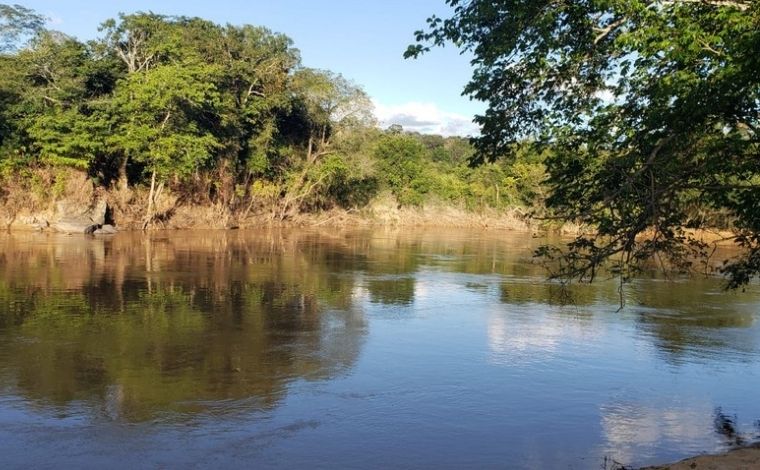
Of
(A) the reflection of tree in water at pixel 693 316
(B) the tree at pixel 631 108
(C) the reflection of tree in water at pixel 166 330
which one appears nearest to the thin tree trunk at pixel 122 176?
(C) the reflection of tree in water at pixel 166 330

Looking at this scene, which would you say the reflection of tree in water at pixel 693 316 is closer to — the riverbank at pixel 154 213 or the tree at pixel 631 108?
the tree at pixel 631 108

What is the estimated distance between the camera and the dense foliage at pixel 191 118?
1446 inches

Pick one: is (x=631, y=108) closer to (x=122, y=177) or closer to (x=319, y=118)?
(x=122, y=177)

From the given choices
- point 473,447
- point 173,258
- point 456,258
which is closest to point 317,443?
point 473,447

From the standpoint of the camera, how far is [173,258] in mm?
25672

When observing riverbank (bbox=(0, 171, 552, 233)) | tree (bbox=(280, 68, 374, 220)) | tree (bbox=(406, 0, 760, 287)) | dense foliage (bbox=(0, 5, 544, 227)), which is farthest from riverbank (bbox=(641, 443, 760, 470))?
tree (bbox=(280, 68, 374, 220))

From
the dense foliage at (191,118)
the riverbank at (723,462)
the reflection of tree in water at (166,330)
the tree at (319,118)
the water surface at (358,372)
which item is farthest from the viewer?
the tree at (319,118)

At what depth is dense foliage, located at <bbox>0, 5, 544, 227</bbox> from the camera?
36.7 meters

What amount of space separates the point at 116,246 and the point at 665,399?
82.3ft

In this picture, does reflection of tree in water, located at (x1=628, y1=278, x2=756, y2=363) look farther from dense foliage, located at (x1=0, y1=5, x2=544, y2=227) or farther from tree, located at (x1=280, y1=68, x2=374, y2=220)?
tree, located at (x1=280, y1=68, x2=374, y2=220)

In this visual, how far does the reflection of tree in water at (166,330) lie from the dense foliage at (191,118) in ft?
47.5

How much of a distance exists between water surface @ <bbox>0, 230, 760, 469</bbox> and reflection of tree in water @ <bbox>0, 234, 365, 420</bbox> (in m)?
0.05

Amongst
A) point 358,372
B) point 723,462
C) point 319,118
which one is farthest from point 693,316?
point 319,118

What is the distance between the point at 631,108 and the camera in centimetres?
834
